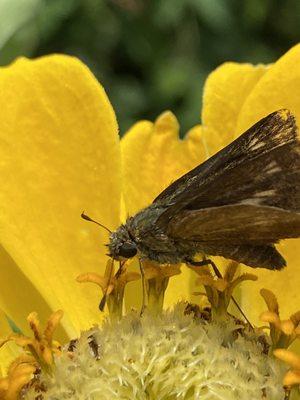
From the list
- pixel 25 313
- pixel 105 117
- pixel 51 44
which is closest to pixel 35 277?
pixel 25 313

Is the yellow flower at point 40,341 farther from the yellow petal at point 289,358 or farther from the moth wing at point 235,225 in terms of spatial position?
the yellow petal at point 289,358

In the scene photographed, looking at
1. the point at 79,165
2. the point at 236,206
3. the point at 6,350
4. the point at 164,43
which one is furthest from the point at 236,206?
the point at 164,43

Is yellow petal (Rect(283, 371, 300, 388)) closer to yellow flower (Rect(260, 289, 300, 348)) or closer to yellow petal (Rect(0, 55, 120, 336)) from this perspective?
yellow flower (Rect(260, 289, 300, 348))

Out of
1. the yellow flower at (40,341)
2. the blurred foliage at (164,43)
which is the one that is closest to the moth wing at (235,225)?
the yellow flower at (40,341)

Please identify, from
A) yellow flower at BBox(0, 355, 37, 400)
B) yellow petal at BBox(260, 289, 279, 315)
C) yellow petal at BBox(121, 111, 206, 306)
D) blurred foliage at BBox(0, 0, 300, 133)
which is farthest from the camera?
blurred foliage at BBox(0, 0, 300, 133)

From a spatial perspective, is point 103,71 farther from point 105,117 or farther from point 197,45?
point 105,117

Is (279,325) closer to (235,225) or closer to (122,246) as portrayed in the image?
(235,225)

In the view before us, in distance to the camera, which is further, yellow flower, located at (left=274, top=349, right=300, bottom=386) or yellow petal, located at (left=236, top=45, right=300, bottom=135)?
yellow petal, located at (left=236, top=45, right=300, bottom=135)

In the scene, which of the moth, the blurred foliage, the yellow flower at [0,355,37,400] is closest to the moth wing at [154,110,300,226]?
the moth
